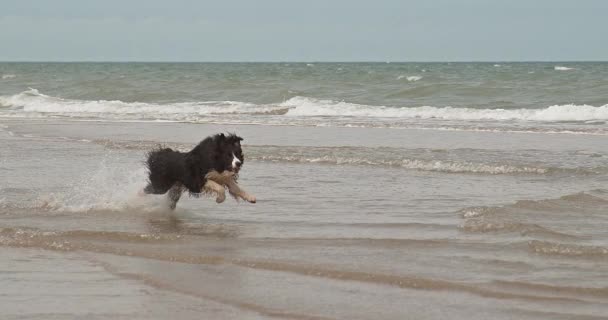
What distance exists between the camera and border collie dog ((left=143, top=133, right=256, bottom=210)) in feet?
33.0

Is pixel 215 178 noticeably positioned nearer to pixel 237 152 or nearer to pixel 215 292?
pixel 237 152

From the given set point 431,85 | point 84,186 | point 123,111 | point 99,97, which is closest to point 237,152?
point 84,186

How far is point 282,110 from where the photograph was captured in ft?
110

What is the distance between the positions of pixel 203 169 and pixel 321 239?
217 centimetres

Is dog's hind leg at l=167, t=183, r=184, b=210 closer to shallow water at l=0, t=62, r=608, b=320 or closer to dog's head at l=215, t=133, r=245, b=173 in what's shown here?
shallow water at l=0, t=62, r=608, b=320

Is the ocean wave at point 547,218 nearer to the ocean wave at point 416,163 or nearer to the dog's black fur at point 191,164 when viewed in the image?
the dog's black fur at point 191,164

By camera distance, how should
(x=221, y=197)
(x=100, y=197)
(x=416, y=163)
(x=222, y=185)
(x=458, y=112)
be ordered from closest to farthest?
1. (x=221, y=197)
2. (x=222, y=185)
3. (x=100, y=197)
4. (x=416, y=163)
5. (x=458, y=112)

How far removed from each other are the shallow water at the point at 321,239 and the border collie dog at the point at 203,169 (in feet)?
0.75

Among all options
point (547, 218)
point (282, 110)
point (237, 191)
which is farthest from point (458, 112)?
point (547, 218)

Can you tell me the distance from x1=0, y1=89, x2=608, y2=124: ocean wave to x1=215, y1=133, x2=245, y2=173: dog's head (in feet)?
59.8

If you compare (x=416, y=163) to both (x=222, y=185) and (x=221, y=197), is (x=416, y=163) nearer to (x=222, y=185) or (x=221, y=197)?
(x=222, y=185)

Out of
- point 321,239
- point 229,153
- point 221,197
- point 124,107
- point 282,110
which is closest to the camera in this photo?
point 321,239

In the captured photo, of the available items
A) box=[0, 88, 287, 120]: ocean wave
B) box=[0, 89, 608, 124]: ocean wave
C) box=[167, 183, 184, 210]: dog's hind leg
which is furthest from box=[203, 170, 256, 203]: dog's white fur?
box=[0, 88, 287, 120]: ocean wave

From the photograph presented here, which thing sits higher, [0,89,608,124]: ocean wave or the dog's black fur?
[0,89,608,124]: ocean wave
